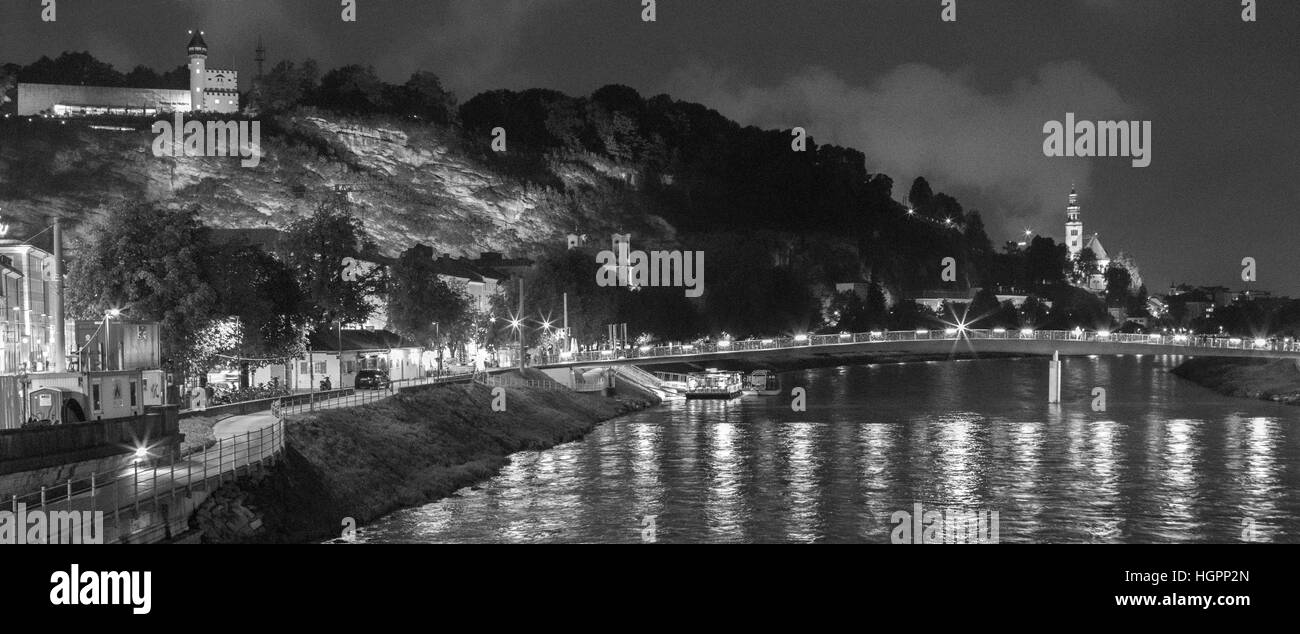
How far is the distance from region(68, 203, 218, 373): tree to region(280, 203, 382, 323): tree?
2057 centimetres

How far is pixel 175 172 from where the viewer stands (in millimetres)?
180750

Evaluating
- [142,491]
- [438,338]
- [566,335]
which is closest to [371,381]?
[438,338]

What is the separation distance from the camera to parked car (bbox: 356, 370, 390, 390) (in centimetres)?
6122

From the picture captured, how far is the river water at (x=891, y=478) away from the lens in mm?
32844

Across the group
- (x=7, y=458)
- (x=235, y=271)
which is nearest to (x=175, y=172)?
(x=235, y=271)

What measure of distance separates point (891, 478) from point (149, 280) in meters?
33.8

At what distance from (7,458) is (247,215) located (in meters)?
163

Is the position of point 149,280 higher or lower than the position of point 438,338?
higher

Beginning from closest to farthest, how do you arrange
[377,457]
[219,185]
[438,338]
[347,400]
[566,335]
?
[377,457] → [347,400] → [438,338] → [566,335] → [219,185]

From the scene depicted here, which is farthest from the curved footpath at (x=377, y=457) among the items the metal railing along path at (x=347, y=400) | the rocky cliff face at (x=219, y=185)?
the rocky cliff face at (x=219, y=185)

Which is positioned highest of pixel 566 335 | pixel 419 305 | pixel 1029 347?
pixel 419 305

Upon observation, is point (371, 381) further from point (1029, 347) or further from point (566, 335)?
point (566, 335)

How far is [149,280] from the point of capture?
52.1 m
